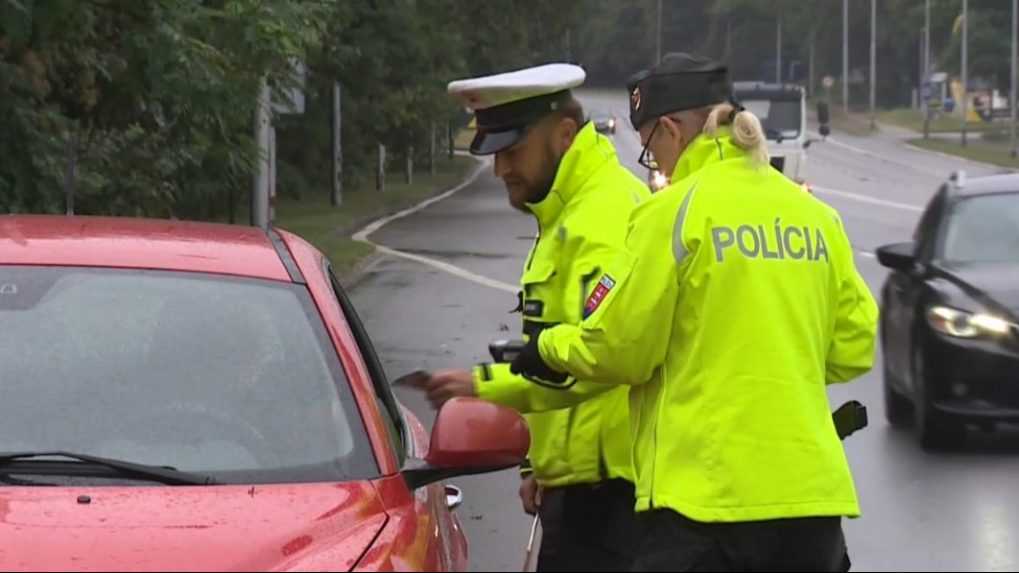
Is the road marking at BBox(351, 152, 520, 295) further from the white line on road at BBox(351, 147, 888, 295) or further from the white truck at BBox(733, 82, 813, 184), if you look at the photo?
the white truck at BBox(733, 82, 813, 184)

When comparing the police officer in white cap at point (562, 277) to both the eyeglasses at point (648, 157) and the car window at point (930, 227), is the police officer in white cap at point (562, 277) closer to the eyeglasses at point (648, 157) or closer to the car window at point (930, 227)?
the eyeglasses at point (648, 157)

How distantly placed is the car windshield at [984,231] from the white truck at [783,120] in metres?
26.3

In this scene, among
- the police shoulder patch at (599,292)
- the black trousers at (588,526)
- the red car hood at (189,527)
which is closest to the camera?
the red car hood at (189,527)

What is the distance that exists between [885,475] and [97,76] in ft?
28.6

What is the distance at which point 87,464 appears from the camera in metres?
4.21

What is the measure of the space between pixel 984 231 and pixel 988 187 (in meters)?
0.50

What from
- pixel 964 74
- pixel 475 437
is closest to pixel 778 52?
pixel 964 74

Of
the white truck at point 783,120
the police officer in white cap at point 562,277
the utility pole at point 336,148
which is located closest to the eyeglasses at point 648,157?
the police officer in white cap at point 562,277

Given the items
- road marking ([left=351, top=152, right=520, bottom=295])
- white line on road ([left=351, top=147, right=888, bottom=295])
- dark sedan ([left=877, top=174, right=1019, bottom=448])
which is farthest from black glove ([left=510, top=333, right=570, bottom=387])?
road marking ([left=351, top=152, right=520, bottom=295])

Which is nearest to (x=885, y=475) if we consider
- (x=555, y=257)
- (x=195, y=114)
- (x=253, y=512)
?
(x=555, y=257)

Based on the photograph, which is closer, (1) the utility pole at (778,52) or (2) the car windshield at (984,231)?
(2) the car windshield at (984,231)

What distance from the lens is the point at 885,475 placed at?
32.9 ft

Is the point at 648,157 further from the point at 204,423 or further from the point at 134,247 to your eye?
the point at 134,247

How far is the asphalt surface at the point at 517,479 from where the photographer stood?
8.23m
